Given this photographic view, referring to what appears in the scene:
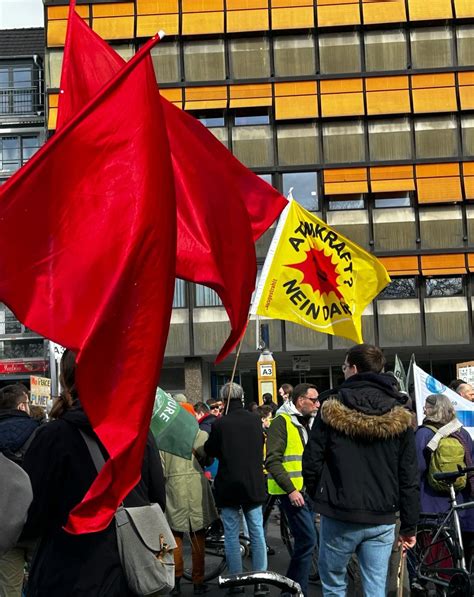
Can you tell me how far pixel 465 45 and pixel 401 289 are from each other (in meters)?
9.53

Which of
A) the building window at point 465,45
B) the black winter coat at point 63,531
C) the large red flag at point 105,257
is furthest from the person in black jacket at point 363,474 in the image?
the building window at point 465,45

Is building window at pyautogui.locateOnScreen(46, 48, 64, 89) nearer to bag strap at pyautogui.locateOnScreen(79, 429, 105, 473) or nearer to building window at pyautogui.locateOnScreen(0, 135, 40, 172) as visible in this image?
building window at pyautogui.locateOnScreen(0, 135, 40, 172)

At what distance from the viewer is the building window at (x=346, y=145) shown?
35969 millimetres

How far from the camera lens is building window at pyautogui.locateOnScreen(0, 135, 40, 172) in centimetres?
3994

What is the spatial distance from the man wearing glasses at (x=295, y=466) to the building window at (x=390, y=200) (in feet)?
94.7

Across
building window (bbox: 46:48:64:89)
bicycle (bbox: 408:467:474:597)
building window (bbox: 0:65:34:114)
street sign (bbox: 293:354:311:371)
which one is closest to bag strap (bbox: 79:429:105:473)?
bicycle (bbox: 408:467:474:597)

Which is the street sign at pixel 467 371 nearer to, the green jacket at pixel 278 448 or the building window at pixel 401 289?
Result: the green jacket at pixel 278 448

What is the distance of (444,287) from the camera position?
1407 inches

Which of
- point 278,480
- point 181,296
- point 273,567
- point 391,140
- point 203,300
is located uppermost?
point 391,140

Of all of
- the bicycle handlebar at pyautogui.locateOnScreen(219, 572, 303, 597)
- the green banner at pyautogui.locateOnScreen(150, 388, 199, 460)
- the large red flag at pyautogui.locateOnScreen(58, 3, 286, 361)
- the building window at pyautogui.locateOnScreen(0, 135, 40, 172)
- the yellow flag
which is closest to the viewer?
the bicycle handlebar at pyautogui.locateOnScreen(219, 572, 303, 597)

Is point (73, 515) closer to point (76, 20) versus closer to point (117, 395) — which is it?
point (117, 395)

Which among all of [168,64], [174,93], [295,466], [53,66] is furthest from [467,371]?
[53,66]

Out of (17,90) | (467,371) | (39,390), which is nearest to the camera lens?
(467,371)

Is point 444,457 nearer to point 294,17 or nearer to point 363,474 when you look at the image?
point 363,474
